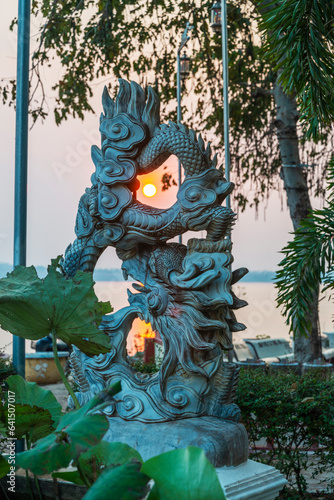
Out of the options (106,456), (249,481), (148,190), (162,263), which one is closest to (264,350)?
(148,190)

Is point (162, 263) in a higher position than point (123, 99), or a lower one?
lower

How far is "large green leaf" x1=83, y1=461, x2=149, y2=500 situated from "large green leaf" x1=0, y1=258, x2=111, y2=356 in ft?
1.90

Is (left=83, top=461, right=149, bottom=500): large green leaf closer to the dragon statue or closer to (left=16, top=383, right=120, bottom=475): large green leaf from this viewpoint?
(left=16, top=383, right=120, bottom=475): large green leaf

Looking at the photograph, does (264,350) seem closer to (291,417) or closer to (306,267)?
(306,267)

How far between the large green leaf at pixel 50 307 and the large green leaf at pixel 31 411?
0.56 ft

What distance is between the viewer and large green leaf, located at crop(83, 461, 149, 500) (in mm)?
846

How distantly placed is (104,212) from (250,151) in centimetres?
672

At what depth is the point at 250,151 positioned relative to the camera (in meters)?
9.08

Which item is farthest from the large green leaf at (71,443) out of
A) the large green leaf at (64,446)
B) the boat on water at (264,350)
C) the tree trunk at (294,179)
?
the boat on water at (264,350)

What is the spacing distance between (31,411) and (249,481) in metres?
1.14

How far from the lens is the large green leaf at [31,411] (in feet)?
4.58

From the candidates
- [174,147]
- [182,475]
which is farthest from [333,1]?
[182,475]

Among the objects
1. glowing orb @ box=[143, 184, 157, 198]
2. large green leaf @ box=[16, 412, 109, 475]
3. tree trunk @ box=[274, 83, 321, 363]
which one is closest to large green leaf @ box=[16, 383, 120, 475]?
large green leaf @ box=[16, 412, 109, 475]

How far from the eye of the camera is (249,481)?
2.21 meters
